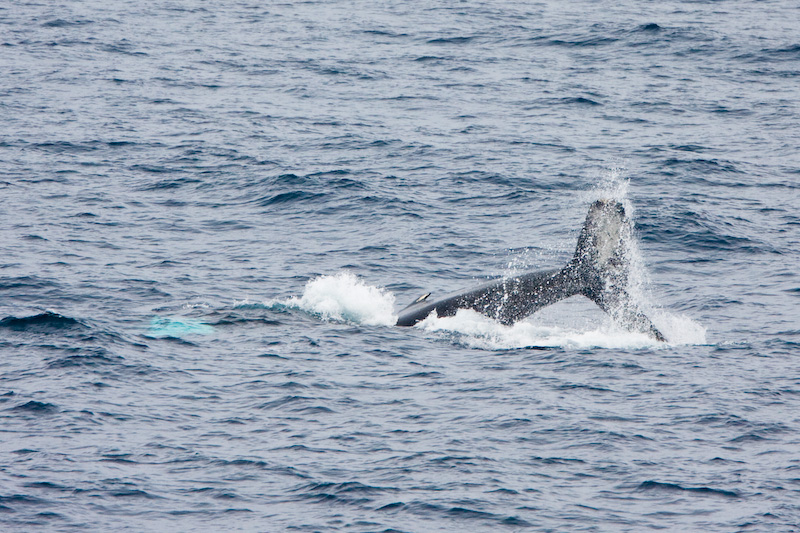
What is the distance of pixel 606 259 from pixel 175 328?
11060 mm

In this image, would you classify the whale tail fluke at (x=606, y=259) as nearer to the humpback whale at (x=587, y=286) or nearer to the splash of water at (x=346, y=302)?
the humpback whale at (x=587, y=286)

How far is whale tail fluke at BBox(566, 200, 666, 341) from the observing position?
90.7 ft

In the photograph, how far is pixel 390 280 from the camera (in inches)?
1347

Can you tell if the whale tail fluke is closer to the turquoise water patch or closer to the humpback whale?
the humpback whale

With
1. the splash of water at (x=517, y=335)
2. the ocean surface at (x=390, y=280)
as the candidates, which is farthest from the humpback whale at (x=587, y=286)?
the ocean surface at (x=390, y=280)

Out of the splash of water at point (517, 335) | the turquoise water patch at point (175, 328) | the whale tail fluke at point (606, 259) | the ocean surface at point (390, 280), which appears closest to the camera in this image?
the ocean surface at point (390, 280)

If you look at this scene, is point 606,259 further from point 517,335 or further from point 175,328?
point 175,328

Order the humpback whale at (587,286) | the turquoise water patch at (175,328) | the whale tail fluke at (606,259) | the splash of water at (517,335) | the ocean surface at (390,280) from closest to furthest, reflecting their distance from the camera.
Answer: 1. the ocean surface at (390,280)
2. the whale tail fluke at (606,259)
3. the humpback whale at (587,286)
4. the splash of water at (517,335)
5. the turquoise water patch at (175,328)

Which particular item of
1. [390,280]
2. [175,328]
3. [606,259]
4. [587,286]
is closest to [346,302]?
[390,280]

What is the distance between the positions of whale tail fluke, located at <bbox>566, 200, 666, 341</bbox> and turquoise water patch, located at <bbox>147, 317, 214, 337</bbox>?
944 centimetres

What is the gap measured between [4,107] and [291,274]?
26267 mm

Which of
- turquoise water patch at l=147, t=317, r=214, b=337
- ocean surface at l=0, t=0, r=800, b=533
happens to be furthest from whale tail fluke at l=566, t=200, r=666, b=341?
turquoise water patch at l=147, t=317, r=214, b=337

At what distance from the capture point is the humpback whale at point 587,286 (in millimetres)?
27766

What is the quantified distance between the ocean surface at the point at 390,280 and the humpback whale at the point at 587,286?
0.48 meters
